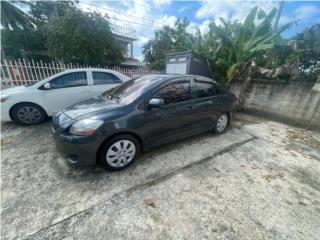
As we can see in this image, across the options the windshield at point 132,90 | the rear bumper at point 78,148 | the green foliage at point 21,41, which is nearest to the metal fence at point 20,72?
the windshield at point 132,90

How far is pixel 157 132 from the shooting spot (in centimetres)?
311

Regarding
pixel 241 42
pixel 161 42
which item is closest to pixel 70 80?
pixel 241 42

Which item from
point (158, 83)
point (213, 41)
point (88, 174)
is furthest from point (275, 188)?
point (213, 41)

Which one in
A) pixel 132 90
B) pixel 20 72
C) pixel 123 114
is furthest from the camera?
pixel 20 72

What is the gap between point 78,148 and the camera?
2.46 metres

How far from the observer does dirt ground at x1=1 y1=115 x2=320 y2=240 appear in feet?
6.26

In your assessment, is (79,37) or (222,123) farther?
(79,37)

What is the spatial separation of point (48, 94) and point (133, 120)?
321 centimetres

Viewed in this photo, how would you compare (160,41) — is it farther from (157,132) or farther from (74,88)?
(157,132)

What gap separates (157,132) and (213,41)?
20.5 feet

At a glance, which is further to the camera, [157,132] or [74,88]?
[74,88]

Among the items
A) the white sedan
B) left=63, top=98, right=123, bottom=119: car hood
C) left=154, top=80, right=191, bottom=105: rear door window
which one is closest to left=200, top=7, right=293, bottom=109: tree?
left=154, top=80, right=191, bottom=105: rear door window

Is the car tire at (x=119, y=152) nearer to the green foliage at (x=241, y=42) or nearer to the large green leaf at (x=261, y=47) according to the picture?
the green foliage at (x=241, y=42)

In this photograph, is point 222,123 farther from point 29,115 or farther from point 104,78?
point 29,115
